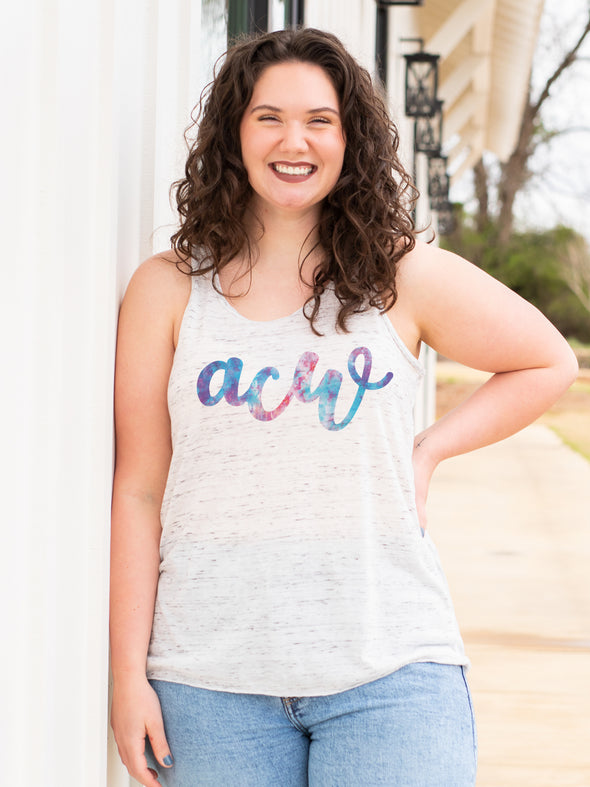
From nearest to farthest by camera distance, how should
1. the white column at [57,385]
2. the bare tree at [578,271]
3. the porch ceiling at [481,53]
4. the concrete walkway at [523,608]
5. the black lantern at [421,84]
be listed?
the white column at [57,385] → the concrete walkway at [523,608] → the black lantern at [421,84] → the porch ceiling at [481,53] → the bare tree at [578,271]

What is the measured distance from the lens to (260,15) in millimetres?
3080

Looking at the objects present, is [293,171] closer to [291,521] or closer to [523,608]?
[291,521]

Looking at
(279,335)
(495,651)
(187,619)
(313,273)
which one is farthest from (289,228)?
(495,651)

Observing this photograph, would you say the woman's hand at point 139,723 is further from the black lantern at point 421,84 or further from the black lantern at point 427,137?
the black lantern at point 427,137

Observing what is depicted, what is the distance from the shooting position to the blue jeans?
1377mm

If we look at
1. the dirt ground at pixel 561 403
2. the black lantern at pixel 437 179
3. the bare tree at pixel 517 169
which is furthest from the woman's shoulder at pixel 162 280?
the bare tree at pixel 517 169

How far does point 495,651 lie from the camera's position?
4.08 m

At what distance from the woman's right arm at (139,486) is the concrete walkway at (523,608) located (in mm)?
1937

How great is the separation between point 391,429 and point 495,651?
2.88 m

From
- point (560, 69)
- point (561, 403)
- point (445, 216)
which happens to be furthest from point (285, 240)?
point (560, 69)

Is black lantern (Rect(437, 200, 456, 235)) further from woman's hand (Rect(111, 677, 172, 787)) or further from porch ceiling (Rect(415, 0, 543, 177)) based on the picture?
woman's hand (Rect(111, 677, 172, 787))

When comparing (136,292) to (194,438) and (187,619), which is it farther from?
(187,619)

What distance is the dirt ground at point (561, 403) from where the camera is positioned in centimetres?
1222

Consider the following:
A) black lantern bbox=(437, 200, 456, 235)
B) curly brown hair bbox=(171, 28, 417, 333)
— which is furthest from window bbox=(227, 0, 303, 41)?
black lantern bbox=(437, 200, 456, 235)
